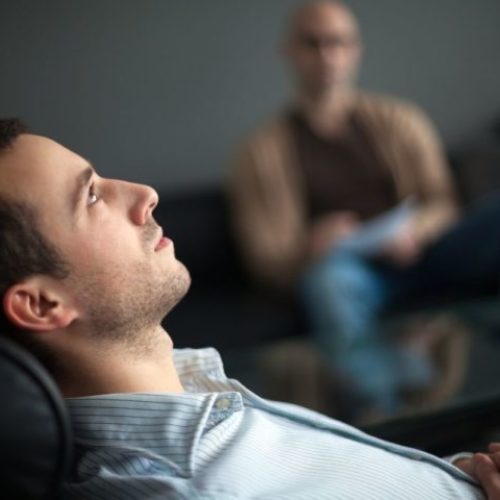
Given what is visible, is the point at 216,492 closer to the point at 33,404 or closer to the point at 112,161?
the point at 33,404

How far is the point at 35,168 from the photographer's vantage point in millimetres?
739

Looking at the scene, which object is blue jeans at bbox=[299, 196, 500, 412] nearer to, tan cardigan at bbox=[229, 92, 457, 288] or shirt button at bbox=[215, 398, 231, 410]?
tan cardigan at bbox=[229, 92, 457, 288]

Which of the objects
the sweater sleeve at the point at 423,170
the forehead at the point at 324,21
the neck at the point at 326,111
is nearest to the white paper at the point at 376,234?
the sweater sleeve at the point at 423,170

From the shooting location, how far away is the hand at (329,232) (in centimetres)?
212

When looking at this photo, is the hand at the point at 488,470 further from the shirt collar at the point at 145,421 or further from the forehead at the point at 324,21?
the forehead at the point at 324,21

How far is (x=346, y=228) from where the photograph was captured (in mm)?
2154

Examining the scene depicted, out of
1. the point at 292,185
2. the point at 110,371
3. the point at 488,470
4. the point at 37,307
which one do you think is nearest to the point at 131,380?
the point at 110,371

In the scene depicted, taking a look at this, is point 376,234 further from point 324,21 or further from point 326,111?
point 324,21

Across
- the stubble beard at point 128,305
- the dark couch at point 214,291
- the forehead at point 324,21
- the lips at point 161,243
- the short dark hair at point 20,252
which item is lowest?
the dark couch at point 214,291

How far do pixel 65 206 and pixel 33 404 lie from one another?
10.0 inches

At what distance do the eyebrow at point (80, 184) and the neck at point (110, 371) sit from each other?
0.14m

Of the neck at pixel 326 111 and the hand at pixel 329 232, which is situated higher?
the neck at pixel 326 111

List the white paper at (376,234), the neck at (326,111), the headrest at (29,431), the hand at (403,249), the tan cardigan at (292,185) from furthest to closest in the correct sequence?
1. the neck at (326,111)
2. the tan cardigan at (292,185)
3. the hand at (403,249)
4. the white paper at (376,234)
5. the headrest at (29,431)

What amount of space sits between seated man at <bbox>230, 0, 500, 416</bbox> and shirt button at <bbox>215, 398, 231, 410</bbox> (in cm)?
121
